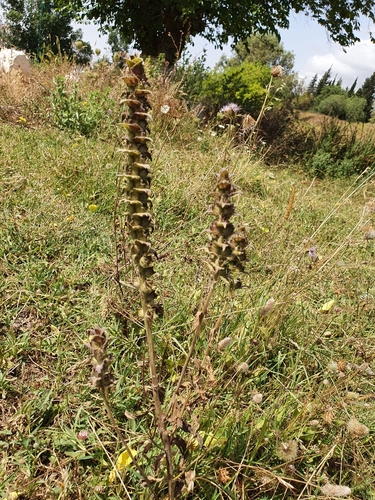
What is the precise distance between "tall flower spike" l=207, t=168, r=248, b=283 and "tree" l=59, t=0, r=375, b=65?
441 inches

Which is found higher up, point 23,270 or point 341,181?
point 341,181

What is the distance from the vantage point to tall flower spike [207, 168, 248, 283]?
79 centimetres

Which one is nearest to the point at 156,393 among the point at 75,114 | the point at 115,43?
the point at 75,114

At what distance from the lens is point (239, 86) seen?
11656 mm

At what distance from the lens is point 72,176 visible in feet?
10.5

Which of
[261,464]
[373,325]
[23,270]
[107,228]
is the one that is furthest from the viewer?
[107,228]

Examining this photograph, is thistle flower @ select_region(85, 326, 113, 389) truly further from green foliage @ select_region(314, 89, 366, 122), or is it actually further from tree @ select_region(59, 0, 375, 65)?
green foliage @ select_region(314, 89, 366, 122)

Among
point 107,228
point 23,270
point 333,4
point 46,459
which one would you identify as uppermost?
point 333,4

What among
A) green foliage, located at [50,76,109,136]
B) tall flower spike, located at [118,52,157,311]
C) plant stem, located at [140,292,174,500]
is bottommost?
plant stem, located at [140,292,174,500]

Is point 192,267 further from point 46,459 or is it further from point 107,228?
point 46,459

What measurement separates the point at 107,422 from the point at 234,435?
1.68 ft

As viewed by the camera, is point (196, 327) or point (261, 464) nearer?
point (196, 327)

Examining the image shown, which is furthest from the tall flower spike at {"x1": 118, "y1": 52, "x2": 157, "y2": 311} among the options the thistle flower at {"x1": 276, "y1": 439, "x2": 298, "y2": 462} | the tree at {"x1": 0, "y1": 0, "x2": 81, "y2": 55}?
the tree at {"x1": 0, "y1": 0, "x2": 81, "y2": 55}

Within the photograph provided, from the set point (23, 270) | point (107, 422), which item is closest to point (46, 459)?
point (107, 422)
